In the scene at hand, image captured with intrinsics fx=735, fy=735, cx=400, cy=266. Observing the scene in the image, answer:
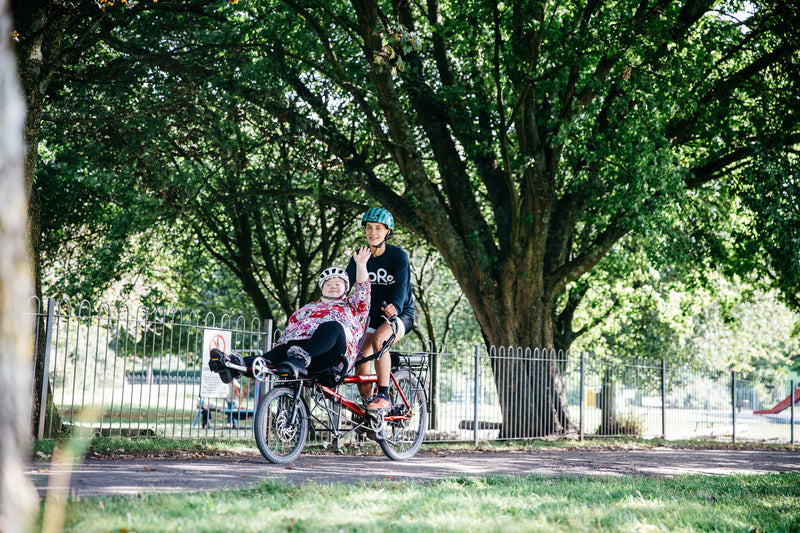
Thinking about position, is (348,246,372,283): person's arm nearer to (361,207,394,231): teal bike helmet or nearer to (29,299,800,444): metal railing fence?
(361,207,394,231): teal bike helmet

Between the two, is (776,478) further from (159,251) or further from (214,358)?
(159,251)

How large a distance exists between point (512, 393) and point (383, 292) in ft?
22.9

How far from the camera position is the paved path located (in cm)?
556

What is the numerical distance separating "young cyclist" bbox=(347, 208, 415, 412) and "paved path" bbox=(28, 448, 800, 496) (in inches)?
36.1

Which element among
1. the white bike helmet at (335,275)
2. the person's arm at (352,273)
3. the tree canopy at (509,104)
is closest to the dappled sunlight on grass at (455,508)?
the white bike helmet at (335,275)

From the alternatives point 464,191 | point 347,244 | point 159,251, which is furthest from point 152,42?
point 347,244

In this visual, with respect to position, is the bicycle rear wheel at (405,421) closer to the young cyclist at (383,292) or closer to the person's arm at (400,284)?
the young cyclist at (383,292)

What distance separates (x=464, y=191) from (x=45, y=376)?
854cm

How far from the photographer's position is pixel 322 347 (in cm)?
696

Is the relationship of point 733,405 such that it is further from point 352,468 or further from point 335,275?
point 335,275

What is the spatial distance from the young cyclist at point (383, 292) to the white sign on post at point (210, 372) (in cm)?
318

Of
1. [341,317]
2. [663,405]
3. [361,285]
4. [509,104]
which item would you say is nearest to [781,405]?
[663,405]

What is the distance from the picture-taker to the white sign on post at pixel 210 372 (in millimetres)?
10359

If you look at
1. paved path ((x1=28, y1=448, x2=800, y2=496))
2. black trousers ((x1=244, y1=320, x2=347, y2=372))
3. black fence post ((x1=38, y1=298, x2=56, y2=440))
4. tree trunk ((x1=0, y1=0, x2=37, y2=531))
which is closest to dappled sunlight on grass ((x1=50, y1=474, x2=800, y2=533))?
paved path ((x1=28, y1=448, x2=800, y2=496))
